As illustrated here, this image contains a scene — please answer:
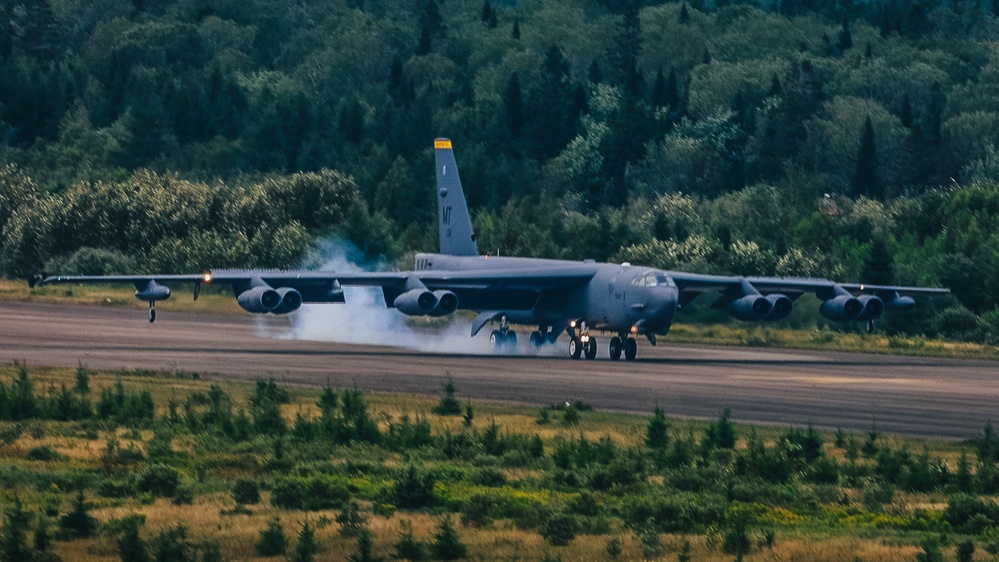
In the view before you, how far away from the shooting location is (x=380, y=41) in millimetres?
175750

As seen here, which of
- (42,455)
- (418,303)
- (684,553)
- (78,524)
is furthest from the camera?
(418,303)

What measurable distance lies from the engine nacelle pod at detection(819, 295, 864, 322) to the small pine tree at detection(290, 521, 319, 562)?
114ft

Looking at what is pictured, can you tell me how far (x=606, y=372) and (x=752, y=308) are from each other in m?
7.16

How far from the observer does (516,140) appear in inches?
4788

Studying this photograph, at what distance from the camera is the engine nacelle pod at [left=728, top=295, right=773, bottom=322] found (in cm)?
4938

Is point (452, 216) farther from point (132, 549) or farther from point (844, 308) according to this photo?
point (132, 549)

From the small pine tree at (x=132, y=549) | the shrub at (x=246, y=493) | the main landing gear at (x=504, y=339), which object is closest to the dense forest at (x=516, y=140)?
the main landing gear at (x=504, y=339)

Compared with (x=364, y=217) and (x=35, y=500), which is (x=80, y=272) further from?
(x=35, y=500)

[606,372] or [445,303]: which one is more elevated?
[445,303]

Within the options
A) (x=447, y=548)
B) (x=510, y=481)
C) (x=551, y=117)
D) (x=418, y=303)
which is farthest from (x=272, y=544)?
(x=551, y=117)

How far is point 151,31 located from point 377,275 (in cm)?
12622

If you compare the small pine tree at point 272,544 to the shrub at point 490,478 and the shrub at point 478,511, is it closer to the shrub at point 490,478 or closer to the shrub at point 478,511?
the shrub at point 478,511

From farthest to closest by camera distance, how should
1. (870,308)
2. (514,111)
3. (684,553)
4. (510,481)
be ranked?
(514,111) → (870,308) → (510,481) → (684,553)

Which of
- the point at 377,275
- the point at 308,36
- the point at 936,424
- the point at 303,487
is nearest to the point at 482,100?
the point at 308,36
